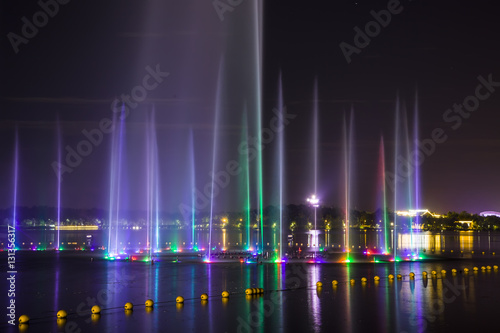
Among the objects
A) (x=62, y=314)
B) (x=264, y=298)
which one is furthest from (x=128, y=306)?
(x=264, y=298)

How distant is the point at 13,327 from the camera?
13289 mm

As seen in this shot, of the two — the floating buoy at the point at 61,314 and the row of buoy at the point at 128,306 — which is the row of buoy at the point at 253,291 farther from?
the floating buoy at the point at 61,314

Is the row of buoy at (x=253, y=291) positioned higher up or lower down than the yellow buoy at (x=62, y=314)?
higher up

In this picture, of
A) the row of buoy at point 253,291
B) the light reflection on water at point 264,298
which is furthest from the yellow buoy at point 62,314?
the row of buoy at point 253,291

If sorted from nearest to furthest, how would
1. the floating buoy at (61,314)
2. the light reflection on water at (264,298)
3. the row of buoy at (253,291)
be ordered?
1. the light reflection on water at (264,298)
2. the floating buoy at (61,314)
3. the row of buoy at (253,291)

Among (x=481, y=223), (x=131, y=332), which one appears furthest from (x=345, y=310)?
(x=481, y=223)

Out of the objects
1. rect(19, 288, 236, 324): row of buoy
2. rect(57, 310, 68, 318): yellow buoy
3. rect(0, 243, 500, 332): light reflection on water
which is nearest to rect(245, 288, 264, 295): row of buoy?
rect(19, 288, 236, 324): row of buoy

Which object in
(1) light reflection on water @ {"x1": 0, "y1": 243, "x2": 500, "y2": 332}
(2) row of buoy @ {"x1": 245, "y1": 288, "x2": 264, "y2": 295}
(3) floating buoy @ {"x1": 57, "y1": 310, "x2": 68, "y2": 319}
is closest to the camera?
(1) light reflection on water @ {"x1": 0, "y1": 243, "x2": 500, "y2": 332}

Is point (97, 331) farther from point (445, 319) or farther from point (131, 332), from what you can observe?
point (445, 319)

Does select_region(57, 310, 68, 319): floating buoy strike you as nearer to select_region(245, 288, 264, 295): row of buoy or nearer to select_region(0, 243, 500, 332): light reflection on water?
select_region(0, 243, 500, 332): light reflection on water

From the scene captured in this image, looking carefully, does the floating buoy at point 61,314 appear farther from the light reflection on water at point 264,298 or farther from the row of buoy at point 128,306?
the light reflection on water at point 264,298

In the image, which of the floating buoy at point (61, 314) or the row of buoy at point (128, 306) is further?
the floating buoy at point (61, 314)

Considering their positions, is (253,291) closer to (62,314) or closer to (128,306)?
(128,306)

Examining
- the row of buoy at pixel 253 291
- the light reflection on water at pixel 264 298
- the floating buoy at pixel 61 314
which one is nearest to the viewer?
the light reflection on water at pixel 264 298
